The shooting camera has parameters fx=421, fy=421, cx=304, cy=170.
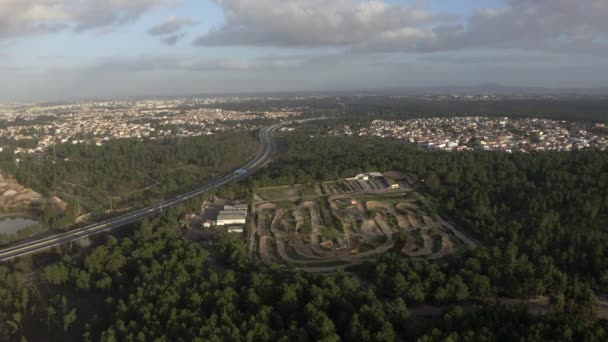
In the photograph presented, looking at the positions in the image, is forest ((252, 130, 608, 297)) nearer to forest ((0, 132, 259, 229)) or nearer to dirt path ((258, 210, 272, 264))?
dirt path ((258, 210, 272, 264))

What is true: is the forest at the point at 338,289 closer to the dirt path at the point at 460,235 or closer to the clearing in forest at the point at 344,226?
the dirt path at the point at 460,235

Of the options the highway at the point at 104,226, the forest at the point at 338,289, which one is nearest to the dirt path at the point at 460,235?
the forest at the point at 338,289

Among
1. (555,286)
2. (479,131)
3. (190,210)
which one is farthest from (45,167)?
(479,131)

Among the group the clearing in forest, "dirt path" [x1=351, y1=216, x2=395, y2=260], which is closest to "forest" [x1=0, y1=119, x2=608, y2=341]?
the clearing in forest

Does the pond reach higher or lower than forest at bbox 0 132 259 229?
lower

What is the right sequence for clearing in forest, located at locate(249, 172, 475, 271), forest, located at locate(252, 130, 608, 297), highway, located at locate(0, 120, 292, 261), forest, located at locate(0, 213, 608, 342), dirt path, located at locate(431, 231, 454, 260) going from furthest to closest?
1. highway, located at locate(0, 120, 292, 261)
2. clearing in forest, located at locate(249, 172, 475, 271)
3. dirt path, located at locate(431, 231, 454, 260)
4. forest, located at locate(252, 130, 608, 297)
5. forest, located at locate(0, 213, 608, 342)

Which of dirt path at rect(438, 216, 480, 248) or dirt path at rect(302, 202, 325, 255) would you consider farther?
dirt path at rect(302, 202, 325, 255)

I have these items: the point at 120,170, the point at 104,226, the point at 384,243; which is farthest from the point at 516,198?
the point at 120,170

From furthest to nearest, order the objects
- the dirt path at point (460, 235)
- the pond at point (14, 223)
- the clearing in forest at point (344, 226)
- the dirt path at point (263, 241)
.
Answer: the pond at point (14, 223)
the dirt path at point (460, 235)
the clearing in forest at point (344, 226)
the dirt path at point (263, 241)

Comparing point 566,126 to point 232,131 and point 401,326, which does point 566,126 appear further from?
point 401,326
